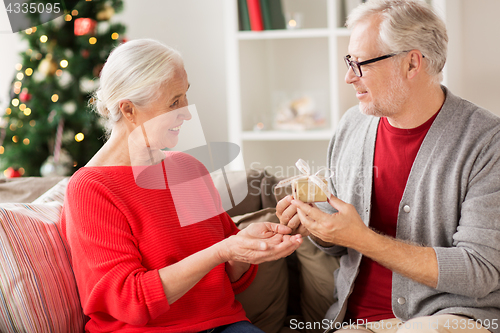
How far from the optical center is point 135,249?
1.12 m

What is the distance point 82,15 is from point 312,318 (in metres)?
2.21

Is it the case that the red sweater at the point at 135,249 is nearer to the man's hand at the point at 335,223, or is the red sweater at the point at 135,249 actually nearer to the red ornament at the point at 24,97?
the man's hand at the point at 335,223

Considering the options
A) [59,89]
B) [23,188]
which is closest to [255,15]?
[59,89]

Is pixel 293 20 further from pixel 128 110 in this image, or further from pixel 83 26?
pixel 128 110

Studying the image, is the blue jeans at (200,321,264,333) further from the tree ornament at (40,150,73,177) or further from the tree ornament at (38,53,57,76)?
the tree ornament at (38,53,57,76)

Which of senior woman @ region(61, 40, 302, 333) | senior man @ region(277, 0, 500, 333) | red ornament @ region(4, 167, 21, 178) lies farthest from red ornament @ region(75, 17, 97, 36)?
senior man @ region(277, 0, 500, 333)

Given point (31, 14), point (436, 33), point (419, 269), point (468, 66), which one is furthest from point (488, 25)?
point (31, 14)

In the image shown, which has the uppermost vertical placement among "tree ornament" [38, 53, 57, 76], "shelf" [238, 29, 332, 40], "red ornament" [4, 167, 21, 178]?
"shelf" [238, 29, 332, 40]

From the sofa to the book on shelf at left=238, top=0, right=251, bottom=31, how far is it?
128 cm

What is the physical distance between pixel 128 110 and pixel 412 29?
0.87 m

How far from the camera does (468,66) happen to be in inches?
109

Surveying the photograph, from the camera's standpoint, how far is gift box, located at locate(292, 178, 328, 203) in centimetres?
115

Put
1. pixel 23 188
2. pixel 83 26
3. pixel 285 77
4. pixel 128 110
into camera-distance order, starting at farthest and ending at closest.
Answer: pixel 285 77 → pixel 83 26 → pixel 23 188 → pixel 128 110

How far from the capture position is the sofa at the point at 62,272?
113 centimetres
